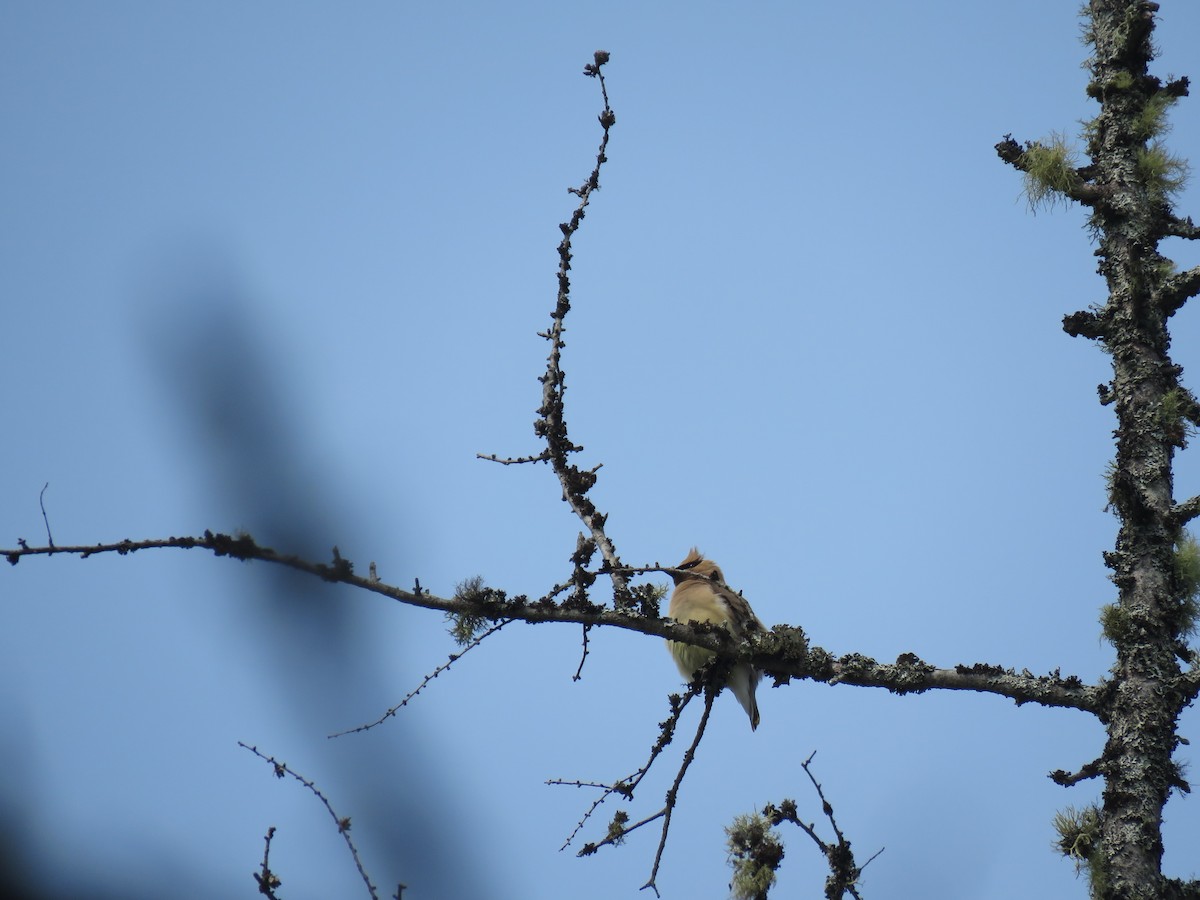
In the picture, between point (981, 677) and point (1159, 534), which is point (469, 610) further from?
point (1159, 534)

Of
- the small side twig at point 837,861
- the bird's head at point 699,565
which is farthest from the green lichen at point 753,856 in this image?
the bird's head at point 699,565

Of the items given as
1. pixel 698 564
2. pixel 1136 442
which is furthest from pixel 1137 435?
pixel 698 564

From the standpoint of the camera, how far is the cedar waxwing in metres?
6.45

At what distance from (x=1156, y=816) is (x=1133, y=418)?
1.81m

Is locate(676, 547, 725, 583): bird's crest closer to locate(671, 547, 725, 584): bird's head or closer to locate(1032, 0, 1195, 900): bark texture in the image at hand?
locate(671, 547, 725, 584): bird's head

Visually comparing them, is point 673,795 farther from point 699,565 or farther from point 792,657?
point 699,565

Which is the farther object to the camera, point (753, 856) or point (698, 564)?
point (698, 564)

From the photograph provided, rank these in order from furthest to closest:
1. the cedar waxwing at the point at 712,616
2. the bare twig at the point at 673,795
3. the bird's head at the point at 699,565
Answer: the bird's head at the point at 699,565 → the cedar waxwing at the point at 712,616 → the bare twig at the point at 673,795

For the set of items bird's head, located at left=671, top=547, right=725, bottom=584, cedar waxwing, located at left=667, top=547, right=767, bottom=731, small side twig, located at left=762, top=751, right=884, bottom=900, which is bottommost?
small side twig, located at left=762, top=751, right=884, bottom=900

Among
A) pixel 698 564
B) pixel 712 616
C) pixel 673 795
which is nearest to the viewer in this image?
pixel 673 795

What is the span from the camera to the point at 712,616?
6.95m

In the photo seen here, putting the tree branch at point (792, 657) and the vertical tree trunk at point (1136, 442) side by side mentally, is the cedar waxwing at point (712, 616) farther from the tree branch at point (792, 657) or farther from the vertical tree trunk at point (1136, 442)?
the vertical tree trunk at point (1136, 442)

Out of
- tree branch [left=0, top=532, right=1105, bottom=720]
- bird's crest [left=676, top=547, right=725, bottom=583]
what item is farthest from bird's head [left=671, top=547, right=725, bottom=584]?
tree branch [left=0, top=532, right=1105, bottom=720]

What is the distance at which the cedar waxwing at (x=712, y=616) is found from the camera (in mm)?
6448
